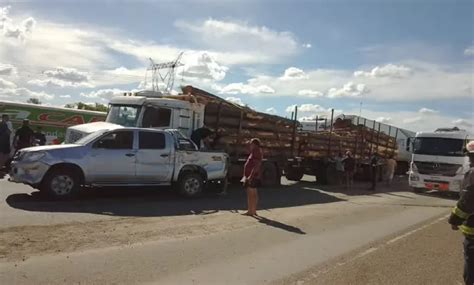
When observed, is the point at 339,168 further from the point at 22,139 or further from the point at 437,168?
the point at 22,139

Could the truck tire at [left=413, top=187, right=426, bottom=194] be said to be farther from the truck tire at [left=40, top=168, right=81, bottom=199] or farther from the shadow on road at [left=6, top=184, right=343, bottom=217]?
the truck tire at [left=40, top=168, right=81, bottom=199]

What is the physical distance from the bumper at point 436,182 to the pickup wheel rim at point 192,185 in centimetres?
1162

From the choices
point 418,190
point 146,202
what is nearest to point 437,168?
point 418,190

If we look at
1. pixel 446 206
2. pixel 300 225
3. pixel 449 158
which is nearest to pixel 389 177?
pixel 449 158

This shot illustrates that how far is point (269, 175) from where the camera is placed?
66.3 ft

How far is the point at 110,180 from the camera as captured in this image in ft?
43.3

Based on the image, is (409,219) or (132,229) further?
(409,219)

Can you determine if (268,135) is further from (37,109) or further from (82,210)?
(37,109)

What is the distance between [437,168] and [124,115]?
1315 cm

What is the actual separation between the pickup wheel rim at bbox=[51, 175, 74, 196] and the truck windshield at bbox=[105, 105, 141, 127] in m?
3.82

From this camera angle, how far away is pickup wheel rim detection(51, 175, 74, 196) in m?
12.3

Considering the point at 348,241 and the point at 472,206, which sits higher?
the point at 472,206

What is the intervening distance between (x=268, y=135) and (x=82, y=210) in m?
10.0

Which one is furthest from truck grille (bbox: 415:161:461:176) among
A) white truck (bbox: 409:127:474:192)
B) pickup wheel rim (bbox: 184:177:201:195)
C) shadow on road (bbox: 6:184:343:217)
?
pickup wheel rim (bbox: 184:177:201:195)
